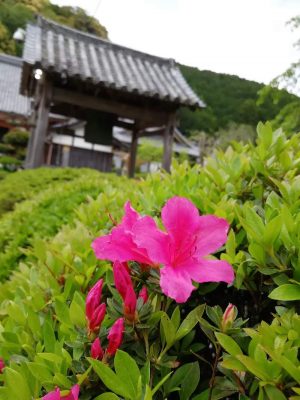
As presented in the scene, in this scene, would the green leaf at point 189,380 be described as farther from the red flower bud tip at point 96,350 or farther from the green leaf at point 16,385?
the green leaf at point 16,385

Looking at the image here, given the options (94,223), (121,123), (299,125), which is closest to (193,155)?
(121,123)

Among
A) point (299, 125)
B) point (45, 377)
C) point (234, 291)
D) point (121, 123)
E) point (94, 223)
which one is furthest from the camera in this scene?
point (121, 123)

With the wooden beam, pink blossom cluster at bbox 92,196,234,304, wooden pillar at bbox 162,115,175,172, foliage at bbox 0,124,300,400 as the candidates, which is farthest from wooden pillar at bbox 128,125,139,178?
pink blossom cluster at bbox 92,196,234,304

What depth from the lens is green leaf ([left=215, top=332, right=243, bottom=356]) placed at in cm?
63

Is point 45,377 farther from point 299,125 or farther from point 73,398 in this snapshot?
point 299,125

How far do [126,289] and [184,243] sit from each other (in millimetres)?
122

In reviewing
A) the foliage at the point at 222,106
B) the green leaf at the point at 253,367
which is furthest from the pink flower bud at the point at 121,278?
the foliage at the point at 222,106

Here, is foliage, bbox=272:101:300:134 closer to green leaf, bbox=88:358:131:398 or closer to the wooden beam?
the wooden beam

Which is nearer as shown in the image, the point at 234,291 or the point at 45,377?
the point at 45,377

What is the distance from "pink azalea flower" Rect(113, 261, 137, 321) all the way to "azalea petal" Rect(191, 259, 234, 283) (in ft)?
0.33

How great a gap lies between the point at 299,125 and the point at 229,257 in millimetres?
6038

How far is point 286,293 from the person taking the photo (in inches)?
27.0

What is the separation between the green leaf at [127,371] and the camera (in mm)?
606

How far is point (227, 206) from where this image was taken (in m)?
1.03
